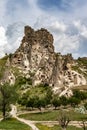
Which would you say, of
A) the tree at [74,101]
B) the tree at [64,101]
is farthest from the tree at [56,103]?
the tree at [74,101]

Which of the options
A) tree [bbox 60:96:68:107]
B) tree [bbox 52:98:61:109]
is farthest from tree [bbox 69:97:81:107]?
tree [bbox 52:98:61:109]

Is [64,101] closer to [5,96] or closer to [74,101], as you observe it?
[74,101]

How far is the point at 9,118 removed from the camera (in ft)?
430

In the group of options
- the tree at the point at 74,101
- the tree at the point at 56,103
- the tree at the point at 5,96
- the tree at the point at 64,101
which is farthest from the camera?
the tree at the point at 64,101

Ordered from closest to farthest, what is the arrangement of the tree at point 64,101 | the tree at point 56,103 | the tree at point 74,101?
the tree at point 56,103 → the tree at point 74,101 → the tree at point 64,101

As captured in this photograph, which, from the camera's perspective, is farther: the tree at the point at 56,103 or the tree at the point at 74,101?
the tree at the point at 74,101

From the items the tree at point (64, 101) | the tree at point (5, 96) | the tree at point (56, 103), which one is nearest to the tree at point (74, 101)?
the tree at point (64, 101)

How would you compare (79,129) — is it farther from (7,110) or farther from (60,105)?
(60,105)

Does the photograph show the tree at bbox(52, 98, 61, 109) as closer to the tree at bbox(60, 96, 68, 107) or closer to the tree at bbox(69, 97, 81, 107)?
the tree at bbox(60, 96, 68, 107)

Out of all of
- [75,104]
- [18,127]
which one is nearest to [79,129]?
[18,127]

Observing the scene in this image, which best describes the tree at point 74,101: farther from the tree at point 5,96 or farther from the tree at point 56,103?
the tree at point 5,96

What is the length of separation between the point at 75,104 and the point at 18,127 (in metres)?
72.4

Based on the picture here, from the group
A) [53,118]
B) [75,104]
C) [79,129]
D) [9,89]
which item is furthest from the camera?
[75,104]

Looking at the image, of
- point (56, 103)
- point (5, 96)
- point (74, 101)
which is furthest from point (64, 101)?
point (5, 96)
